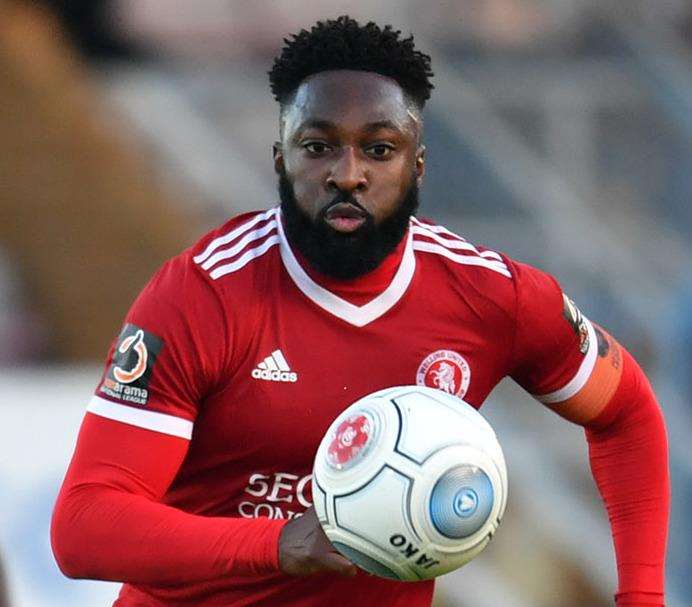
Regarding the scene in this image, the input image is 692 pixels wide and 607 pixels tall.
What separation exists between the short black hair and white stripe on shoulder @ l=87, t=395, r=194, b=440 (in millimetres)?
791

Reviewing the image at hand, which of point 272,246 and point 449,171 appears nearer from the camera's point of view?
point 272,246

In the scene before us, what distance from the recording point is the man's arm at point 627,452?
3932 mm

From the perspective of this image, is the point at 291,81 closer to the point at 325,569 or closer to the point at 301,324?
the point at 301,324

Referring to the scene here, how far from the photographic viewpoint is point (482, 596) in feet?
22.7

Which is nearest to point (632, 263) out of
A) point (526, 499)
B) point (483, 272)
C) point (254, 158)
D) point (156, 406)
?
point (526, 499)

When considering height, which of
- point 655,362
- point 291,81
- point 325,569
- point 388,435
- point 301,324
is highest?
point 655,362

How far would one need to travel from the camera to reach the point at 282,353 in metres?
3.49

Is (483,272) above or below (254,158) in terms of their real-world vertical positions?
below

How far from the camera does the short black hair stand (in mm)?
3541

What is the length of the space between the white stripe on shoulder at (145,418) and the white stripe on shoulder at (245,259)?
0.35 metres

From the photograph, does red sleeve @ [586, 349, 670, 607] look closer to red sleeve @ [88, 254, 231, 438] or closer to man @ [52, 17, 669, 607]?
man @ [52, 17, 669, 607]

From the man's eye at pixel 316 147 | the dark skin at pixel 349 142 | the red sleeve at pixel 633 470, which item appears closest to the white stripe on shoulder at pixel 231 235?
the dark skin at pixel 349 142

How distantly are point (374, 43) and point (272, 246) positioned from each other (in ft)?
1.70

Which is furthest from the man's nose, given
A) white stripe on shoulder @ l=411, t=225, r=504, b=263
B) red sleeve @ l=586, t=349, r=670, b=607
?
red sleeve @ l=586, t=349, r=670, b=607
